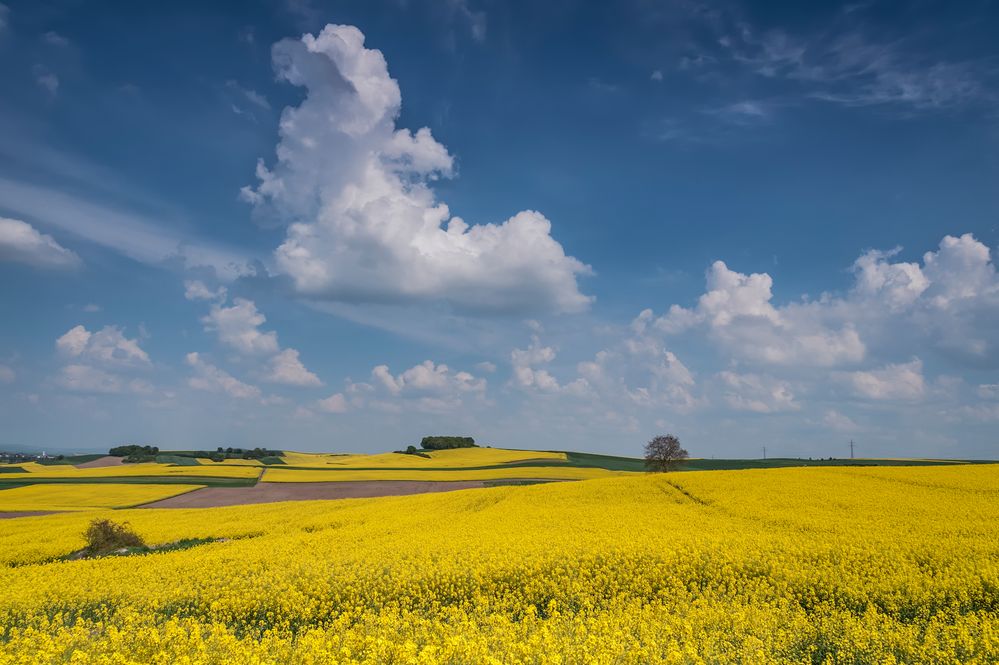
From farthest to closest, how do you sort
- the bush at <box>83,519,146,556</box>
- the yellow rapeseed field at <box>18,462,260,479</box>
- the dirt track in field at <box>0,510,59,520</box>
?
1. the yellow rapeseed field at <box>18,462,260,479</box>
2. the dirt track in field at <box>0,510,59,520</box>
3. the bush at <box>83,519,146,556</box>

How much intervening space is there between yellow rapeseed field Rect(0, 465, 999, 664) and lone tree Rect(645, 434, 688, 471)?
122 feet

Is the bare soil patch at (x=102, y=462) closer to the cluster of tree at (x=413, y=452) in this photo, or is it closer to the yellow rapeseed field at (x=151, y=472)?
the yellow rapeseed field at (x=151, y=472)

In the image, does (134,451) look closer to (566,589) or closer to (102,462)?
(102,462)

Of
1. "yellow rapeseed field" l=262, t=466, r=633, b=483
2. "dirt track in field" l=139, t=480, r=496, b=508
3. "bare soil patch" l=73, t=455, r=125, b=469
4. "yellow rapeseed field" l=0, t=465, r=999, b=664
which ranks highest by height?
"yellow rapeseed field" l=0, t=465, r=999, b=664

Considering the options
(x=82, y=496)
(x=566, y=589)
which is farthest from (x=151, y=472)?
(x=566, y=589)

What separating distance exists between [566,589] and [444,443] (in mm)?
123542

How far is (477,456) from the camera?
109750 mm

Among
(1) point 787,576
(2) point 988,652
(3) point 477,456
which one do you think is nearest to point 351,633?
(2) point 988,652

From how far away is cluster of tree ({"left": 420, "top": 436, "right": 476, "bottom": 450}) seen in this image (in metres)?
135

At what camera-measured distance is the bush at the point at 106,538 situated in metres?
24.8

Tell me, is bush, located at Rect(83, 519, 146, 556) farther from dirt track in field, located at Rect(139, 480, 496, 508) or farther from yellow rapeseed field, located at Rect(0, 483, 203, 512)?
yellow rapeseed field, located at Rect(0, 483, 203, 512)

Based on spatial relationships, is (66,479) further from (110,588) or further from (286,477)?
(110,588)

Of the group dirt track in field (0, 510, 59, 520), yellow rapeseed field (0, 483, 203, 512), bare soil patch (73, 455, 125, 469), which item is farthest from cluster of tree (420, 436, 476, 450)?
dirt track in field (0, 510, 59, 520)

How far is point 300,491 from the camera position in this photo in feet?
184
